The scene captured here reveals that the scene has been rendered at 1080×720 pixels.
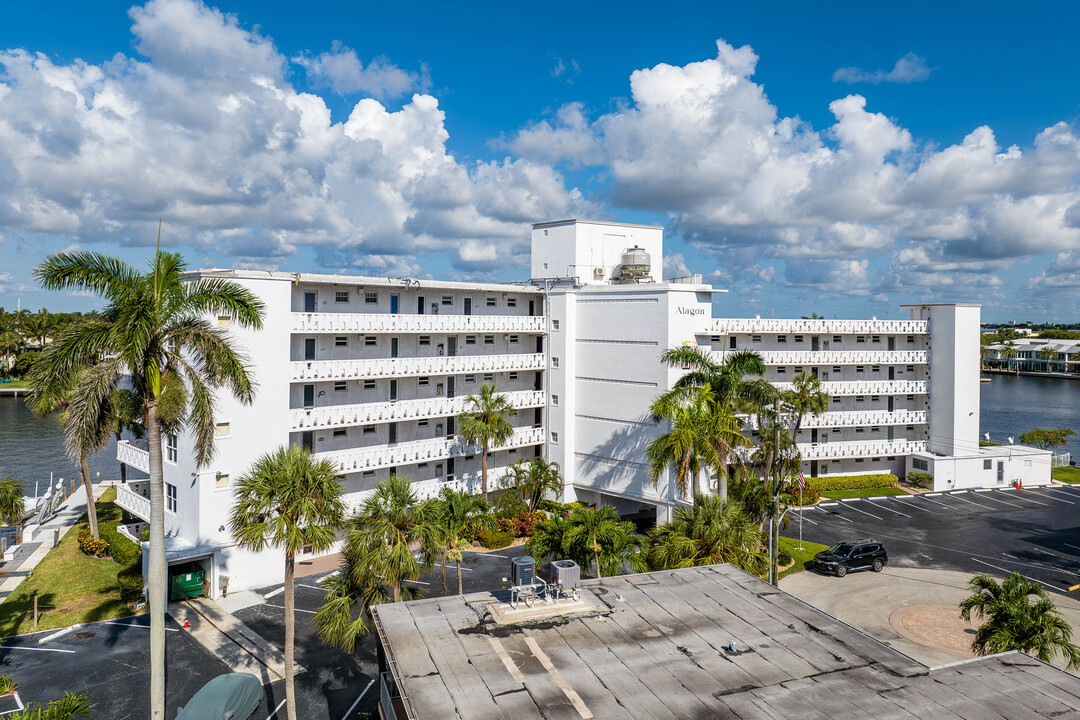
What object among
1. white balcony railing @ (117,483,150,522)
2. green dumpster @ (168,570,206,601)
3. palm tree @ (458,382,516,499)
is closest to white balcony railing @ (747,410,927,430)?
palm tree @ (458,382,516,499)

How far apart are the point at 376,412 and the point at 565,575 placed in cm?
2491

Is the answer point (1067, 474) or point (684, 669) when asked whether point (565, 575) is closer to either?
point (684, 669)

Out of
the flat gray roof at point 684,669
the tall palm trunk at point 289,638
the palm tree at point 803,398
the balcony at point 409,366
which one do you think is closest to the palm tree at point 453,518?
the flat gray roof at point 684,669

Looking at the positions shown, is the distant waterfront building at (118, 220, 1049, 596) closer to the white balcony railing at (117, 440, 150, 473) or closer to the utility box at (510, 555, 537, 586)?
the white balcony railing at (117, 440, 150, 473)

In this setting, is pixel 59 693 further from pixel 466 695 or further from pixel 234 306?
pixel 466 695

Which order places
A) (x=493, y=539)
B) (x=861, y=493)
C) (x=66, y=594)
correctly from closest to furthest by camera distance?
(x=66, y=594) → (x=493, y=539) → (x=861, y=493)

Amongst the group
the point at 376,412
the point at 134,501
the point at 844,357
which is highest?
the point at 844,357

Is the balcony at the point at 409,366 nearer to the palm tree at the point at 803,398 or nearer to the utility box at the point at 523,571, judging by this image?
the palm tree at the point at 803,398

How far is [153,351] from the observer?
1916 centimetres

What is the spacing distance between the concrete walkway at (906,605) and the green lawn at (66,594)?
115ft

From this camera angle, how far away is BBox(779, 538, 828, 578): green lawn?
40.3 meters

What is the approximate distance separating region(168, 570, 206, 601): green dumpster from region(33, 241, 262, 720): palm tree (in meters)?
17.2

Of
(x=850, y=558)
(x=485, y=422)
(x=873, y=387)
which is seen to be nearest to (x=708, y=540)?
(x=850, y=558)

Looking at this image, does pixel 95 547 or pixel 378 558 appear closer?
pixel 378 558
